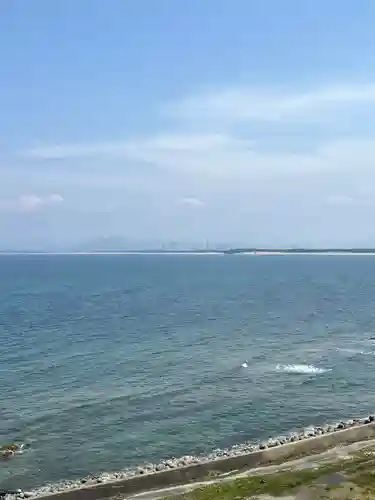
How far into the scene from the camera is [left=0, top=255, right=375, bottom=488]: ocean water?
43812mm

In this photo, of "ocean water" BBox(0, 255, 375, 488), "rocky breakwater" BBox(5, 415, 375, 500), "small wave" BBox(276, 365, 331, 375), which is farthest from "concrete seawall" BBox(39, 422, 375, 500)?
"small wave" BBox(276, 365, 331, 375)

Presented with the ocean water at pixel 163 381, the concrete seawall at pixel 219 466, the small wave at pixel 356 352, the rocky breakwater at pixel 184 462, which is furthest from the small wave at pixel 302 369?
the concrete seawall at pixel 219 466

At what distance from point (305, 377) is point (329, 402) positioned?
773cm

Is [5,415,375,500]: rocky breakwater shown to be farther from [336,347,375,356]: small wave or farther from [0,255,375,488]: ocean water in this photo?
[336,347,375,356]: small wave

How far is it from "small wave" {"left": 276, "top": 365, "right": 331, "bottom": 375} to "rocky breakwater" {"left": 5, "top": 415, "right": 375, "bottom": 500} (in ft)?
52.3

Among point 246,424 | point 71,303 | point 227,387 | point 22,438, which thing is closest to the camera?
point 22,438

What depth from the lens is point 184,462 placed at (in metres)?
39.7

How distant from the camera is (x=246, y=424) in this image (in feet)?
157

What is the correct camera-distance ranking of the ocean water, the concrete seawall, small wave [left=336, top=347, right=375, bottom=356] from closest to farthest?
1. the concrete seawall
2. the ocean water
3. small wave [left=336, top=347, right=375, bottom=356]

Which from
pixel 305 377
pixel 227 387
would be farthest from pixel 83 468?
pixel 305 377

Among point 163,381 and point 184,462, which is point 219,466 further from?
point 163,381

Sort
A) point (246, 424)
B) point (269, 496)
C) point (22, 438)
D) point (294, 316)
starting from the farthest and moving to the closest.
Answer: point (294, 316) → point (246, 424) → point (22, 438) → point (269, 496)

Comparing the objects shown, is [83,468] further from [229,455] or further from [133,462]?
[229,455]

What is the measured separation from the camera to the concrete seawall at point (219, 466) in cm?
3422
